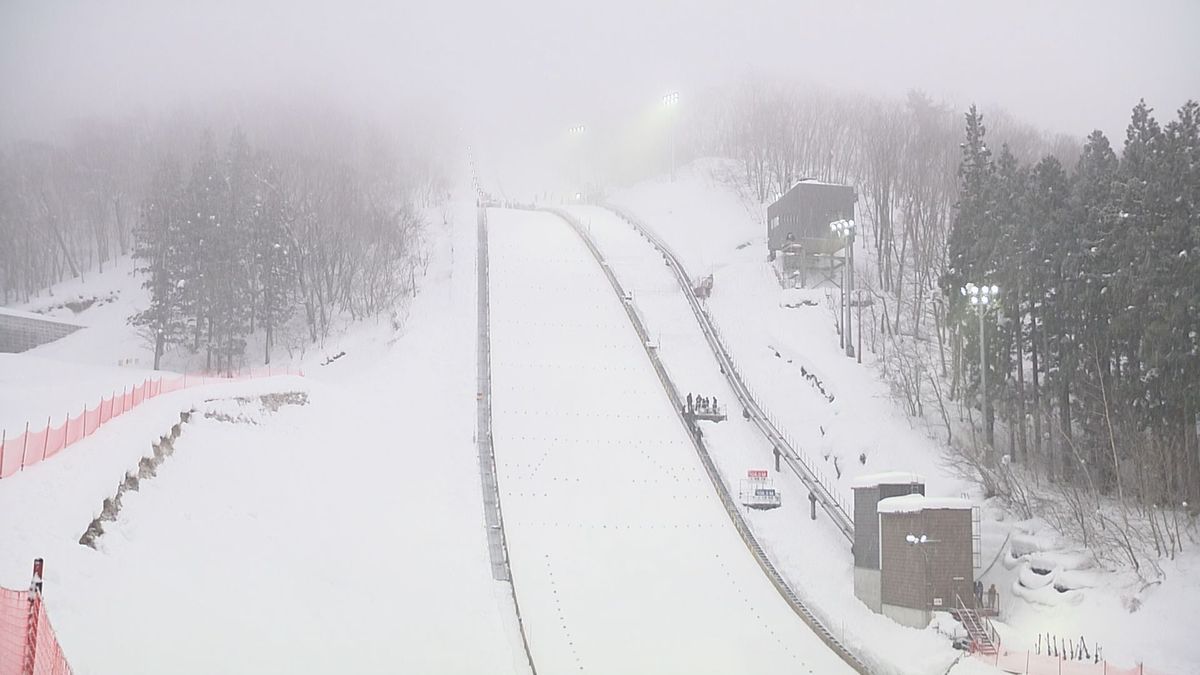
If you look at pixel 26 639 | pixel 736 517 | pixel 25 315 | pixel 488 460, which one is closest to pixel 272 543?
pixel 26 639

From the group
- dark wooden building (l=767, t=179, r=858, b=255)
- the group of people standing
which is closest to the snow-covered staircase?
the group of people standing

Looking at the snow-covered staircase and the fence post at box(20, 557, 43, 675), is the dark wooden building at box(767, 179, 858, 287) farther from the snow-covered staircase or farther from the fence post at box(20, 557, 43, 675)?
the fence post at box(20, 557, 43, 675)

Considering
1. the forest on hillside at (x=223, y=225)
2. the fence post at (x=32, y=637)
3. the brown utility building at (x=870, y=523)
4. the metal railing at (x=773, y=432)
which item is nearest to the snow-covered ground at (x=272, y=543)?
the fence post at (x=32, y=637)

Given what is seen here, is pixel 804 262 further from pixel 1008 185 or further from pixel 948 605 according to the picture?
pixel 948 605

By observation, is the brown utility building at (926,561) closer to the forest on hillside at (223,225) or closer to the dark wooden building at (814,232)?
the dark wooden building at (814,232)

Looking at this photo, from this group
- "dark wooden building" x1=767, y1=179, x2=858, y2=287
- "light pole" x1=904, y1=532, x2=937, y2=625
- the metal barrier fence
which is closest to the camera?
the metal barrier fence
